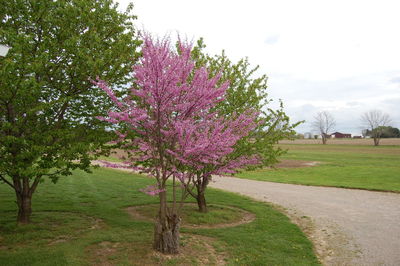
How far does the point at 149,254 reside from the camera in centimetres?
804

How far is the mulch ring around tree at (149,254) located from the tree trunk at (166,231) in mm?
169

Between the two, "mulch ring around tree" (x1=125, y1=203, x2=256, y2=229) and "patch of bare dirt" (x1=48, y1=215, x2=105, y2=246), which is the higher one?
"patch of bare dirt" (x1=48, y1=215, x2=105, y2=246)

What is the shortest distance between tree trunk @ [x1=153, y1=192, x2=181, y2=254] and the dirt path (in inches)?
171

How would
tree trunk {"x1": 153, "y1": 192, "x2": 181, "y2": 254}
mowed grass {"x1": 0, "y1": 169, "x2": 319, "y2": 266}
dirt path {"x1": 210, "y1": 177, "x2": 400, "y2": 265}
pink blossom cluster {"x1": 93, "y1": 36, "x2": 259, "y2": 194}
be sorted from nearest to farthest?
pink blossom cluster {"x1": 93, "y1": 36, "x2": 259, "y2": 194}
mowed grass {"x1": 0, "y1": 169, "x2": 319, "y2": 266}
tree trunk {"x1": 153, "y1": 192, "x2": 181, "y2": 254}
dirt path {"x1": 210, "y1": 177, "x2": 400, "y2": 265}

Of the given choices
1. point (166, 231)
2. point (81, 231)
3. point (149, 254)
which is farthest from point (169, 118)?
point (81, 231)

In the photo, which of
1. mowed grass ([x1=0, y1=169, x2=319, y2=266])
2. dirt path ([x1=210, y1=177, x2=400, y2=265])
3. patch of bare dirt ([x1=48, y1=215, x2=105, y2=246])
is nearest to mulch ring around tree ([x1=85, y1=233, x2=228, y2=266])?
mowed grass ([x1=0, y1=169, x2=319, y2=266])

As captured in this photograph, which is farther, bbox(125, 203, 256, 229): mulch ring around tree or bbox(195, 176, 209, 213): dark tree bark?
bbox(195, 176, 209, 213): dark tree bark

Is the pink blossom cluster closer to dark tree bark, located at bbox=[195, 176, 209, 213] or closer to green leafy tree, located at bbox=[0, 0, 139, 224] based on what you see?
green leafy tree, located at bbox=[0, 0, 139, 224]

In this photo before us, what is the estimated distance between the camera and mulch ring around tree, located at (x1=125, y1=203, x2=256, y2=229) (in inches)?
477

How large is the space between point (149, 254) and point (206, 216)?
513 cm

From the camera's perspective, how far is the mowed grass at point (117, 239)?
7.85 metres

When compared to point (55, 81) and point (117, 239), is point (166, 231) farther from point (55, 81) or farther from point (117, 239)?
point (55, 81)

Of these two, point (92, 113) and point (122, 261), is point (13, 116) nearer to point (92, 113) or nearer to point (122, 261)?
point (92, 113)

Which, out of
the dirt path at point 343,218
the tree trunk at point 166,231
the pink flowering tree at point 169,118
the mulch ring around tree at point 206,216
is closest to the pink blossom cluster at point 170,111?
the pink flowering tree at point 169,118
